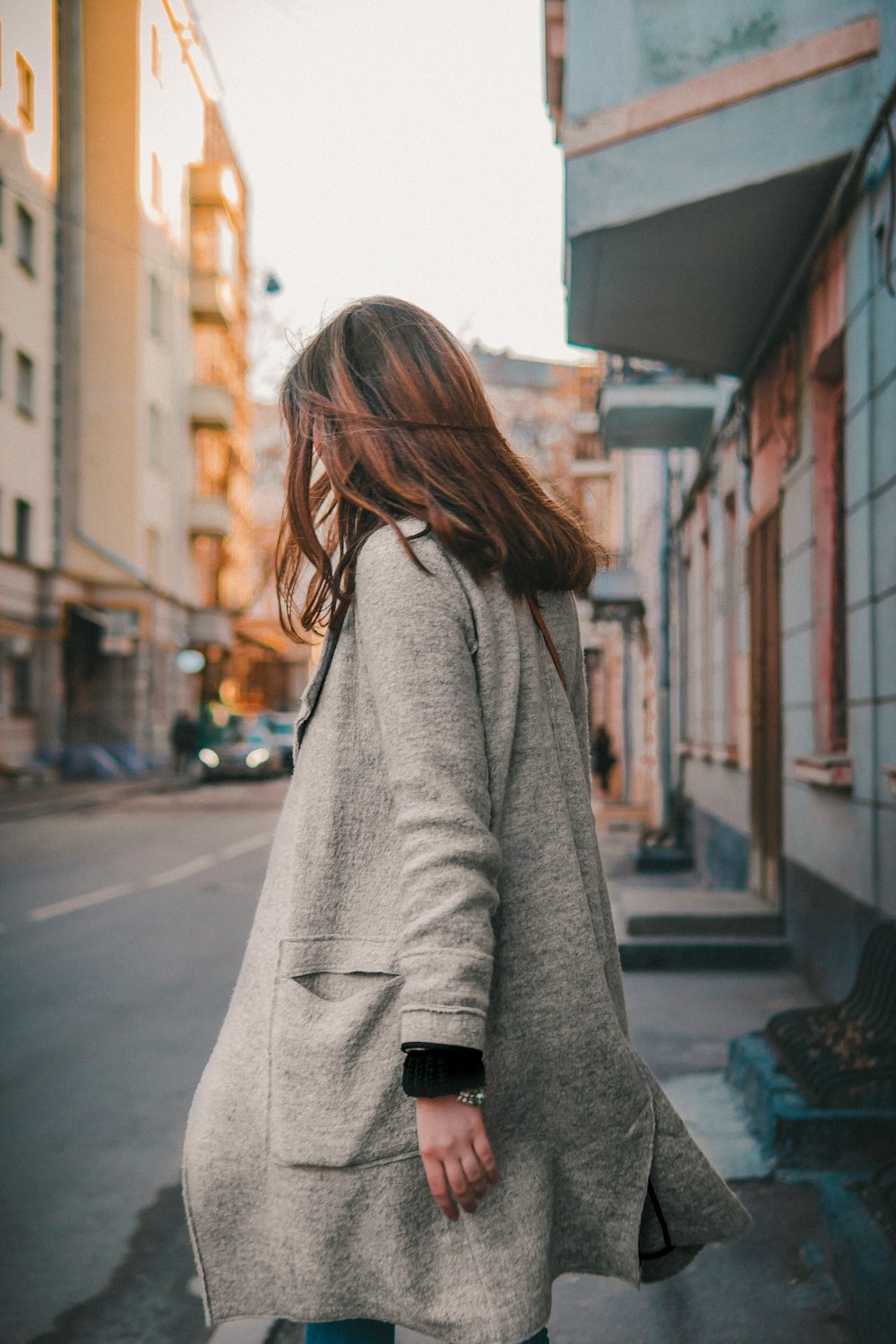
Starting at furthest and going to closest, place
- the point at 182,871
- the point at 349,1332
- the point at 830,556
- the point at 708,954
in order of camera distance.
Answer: the point at 182,871
the point at 708,954
the point at 830,556
the point at 349,1332

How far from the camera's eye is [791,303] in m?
6.66

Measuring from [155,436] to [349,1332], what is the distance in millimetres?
31161

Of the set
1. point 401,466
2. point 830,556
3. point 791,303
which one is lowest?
point 401,466

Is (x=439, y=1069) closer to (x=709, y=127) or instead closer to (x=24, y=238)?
(x=709, y=127)

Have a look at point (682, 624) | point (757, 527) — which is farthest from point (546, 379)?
point (757, 527)

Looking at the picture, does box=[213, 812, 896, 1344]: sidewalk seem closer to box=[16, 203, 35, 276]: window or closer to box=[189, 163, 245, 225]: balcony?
box=[16, 203, 35, 276]: window

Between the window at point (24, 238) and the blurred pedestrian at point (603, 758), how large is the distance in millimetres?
12342

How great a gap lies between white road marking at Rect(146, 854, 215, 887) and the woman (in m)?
9.41

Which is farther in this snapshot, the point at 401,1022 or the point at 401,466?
the point at 401,466

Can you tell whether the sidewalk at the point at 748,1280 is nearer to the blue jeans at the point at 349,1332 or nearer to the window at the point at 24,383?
the blue jeans at the point at 349,1332

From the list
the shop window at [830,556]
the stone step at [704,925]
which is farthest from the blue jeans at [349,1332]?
the stone step at [704,925]

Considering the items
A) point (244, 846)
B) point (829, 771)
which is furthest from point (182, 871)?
point (829, 771)

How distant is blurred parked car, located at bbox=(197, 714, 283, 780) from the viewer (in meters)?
28.7

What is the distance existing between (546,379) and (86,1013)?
119ft
